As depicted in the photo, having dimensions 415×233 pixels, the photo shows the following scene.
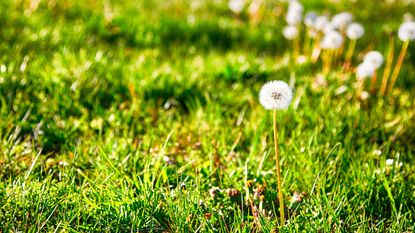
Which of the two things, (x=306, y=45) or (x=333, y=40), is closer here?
(x=333, y=40)

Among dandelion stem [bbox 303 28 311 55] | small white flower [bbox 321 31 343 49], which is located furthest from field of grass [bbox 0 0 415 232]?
small white flower [bbox 321 31 343 49]

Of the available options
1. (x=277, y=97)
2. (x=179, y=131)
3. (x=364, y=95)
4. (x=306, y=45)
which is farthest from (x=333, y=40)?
(x=277, y=97)

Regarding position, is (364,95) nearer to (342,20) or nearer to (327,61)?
(327,61)

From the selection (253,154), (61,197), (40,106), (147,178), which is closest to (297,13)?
(253,154)

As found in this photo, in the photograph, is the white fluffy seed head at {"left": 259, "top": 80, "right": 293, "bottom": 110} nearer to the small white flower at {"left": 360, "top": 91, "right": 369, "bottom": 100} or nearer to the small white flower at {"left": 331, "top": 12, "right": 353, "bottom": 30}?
the small white flower at {"left": 360, "top": 91, "right": 369, "bottom": 100}

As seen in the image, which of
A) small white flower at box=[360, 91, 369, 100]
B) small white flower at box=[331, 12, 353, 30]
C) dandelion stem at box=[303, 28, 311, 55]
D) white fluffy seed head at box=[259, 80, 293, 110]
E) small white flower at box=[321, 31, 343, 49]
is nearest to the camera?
white fluffy seed head at box=[259, 80, 293, 110]

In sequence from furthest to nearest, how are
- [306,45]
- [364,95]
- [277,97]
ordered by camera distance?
[306,45] → [364,95] → [277,97]

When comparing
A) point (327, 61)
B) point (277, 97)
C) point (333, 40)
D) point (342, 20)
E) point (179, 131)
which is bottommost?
point (179, 131)

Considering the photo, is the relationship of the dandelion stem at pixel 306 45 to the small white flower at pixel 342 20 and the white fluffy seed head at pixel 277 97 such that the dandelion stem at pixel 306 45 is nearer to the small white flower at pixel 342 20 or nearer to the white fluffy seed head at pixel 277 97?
the small white flower at pixel 342 20
